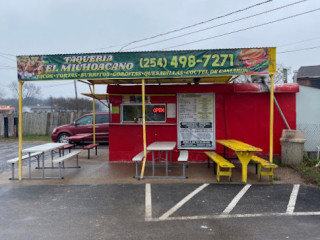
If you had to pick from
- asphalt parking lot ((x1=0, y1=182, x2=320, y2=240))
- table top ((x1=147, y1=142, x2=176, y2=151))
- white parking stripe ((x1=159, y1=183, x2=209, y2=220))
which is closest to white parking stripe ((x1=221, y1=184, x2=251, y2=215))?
asphalt parking lot ((x1=0, y1=182, x2=320, y2=240))

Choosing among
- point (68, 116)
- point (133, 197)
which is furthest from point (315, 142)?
point (68, 116)

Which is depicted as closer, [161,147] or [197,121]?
[161,147]

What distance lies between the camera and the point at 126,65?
692cm

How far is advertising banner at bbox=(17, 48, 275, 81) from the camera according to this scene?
673cm

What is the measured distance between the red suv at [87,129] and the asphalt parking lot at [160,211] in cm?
751

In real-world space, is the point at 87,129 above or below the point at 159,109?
below

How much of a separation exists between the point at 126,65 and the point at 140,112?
2.48 m

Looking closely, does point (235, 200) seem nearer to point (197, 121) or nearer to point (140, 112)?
point (197, 121)

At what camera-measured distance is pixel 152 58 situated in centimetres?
687

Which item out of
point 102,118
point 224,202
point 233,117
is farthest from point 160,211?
point 102,118

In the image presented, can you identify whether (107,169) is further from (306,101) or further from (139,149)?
(306,101)

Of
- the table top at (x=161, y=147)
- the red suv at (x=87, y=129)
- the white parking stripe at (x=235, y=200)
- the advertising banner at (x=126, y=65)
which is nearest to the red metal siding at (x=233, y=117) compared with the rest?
the table top at (x=161, y=147)

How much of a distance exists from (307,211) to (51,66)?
6.43 meters

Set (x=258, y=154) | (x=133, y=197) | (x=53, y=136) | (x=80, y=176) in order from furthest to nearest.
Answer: (x=53, y=136)
(x=258, y=154)
(x=80, y=176)
(x=133, y=197)
